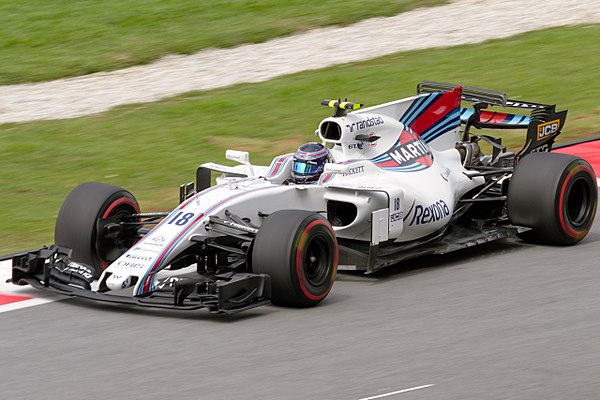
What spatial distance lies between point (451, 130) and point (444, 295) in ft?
7.72

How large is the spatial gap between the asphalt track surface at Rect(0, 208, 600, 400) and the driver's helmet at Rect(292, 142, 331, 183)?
88 cm

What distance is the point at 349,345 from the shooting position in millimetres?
7973

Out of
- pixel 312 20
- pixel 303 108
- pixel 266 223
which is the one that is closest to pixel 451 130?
pixel 266 223

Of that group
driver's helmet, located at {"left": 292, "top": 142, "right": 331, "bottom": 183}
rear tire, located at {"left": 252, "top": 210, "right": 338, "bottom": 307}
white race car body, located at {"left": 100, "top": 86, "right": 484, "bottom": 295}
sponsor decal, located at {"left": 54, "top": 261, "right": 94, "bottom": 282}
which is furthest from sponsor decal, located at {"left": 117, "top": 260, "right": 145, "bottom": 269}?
driver's helmet, located at {"left": 292, "top": 142, "right": 331, "bottom": 183}

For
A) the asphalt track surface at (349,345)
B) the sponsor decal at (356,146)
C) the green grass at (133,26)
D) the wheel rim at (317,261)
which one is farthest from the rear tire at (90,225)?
the green grass at (133,26)

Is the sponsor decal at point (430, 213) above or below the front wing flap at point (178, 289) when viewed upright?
above

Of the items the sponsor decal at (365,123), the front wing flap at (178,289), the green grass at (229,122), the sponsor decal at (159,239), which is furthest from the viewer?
the green grass at (229,122)

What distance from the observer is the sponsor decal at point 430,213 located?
989 centimetres

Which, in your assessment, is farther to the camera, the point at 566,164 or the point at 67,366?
the point at 566,164

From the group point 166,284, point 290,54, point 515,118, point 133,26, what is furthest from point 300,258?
point 133,26

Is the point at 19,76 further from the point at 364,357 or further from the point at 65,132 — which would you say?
the point at 364,357

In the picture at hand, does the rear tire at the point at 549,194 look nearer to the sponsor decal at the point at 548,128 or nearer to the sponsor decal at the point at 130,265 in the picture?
the sponsor decal at the point at 548,128

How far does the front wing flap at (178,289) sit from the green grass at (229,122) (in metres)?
2.15

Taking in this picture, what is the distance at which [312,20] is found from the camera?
2281 cm
